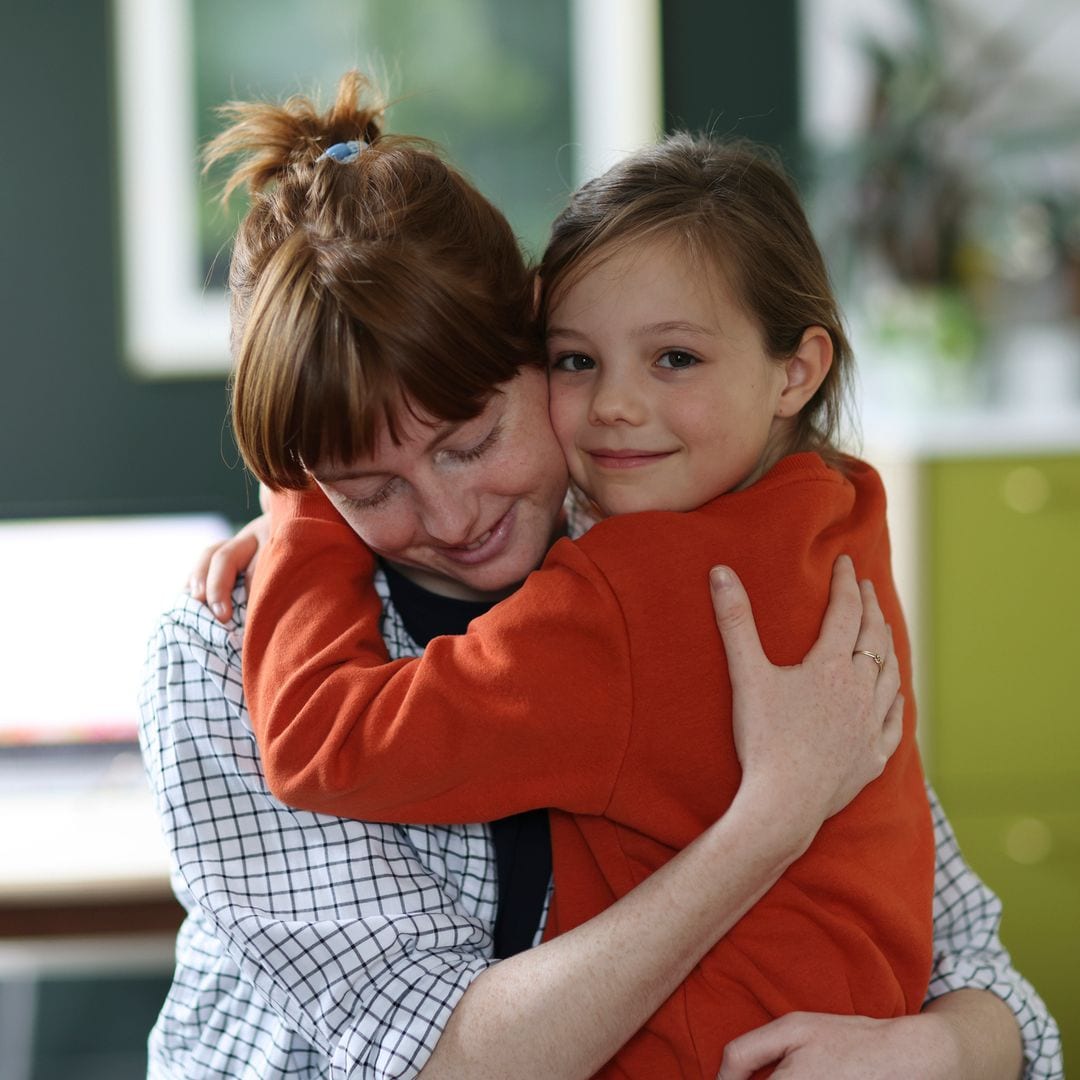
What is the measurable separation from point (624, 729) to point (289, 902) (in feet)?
0.95

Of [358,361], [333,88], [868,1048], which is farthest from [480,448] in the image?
[333,88]

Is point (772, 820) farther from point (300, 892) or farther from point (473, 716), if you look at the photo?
point (300, 892)

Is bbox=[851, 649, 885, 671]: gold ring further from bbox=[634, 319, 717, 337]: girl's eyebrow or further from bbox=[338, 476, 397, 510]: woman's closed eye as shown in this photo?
bbox=[338, 476, 397, 510]: woman's closed eye

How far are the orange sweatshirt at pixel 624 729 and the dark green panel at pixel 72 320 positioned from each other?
1711mm

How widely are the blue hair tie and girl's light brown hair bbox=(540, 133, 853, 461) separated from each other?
18 cm

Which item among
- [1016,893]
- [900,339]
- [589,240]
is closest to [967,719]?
[1016,893]

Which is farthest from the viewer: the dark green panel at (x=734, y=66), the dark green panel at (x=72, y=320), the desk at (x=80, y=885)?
the dark green panel at (x=734, y=66)

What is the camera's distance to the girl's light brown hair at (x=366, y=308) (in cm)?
96

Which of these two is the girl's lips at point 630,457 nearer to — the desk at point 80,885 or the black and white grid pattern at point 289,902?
the black and white grid pattern at point 289,902

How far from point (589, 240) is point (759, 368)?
0.56ft

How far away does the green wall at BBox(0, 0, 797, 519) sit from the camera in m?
2.73

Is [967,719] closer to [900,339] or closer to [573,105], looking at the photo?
[900,339]

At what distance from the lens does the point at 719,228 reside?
3.55 ft

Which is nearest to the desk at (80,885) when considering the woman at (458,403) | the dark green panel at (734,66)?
the woman at (458,403)
